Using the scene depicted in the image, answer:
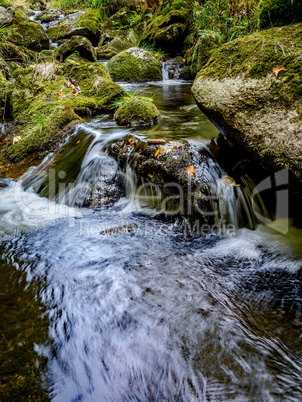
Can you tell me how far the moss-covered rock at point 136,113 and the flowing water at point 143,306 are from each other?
162cm

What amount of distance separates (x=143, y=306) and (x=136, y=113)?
3.81 m

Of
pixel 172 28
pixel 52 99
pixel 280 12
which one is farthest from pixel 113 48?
pixel 280 12

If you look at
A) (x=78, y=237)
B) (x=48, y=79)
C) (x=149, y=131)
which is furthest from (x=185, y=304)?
(x=48, y=79)

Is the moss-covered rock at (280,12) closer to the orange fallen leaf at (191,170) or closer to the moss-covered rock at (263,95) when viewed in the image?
the moss-covered rock at (263,95)

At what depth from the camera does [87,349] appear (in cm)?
174

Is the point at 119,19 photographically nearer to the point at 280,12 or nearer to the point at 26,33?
the point at 26,33

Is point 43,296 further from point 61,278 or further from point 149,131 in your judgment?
point 149,131

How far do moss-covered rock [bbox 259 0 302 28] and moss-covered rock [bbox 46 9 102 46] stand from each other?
1248 centimetres

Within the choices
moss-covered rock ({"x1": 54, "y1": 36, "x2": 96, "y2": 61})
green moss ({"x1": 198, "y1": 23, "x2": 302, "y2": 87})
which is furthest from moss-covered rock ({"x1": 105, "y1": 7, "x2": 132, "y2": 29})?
green moss ({"x1": 198, "y1": 23, "x2": 302, "y2": 87})

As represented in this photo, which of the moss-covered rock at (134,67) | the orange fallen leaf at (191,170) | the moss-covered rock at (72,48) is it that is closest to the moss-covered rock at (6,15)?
the moss-covered rock at (72,48)

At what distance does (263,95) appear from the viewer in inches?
92.1

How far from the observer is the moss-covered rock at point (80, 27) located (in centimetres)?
1213

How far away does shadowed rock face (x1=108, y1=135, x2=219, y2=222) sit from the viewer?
2.93 meters

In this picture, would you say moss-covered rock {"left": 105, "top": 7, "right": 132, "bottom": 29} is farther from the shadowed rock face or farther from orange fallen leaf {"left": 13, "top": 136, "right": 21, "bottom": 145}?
the shadowed rock face
